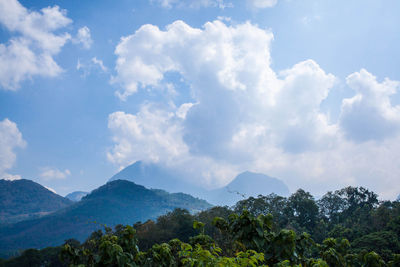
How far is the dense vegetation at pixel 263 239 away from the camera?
266 inches

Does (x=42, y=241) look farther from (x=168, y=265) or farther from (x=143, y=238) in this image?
(x=168, y=265)

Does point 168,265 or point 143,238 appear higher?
point 168,265

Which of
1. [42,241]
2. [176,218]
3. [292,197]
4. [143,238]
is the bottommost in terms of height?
[42,241]

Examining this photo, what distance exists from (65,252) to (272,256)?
21.9 feet

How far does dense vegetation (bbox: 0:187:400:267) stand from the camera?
22.1ft

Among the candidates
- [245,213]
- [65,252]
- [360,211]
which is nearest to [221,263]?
[245,213]

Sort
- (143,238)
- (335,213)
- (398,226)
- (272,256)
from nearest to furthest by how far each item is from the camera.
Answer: (272,256)
(398,226)
(143,238)
(335,213)

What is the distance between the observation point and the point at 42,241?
198625 mm

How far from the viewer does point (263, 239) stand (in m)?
7.12

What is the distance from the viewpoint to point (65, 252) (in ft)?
30.2

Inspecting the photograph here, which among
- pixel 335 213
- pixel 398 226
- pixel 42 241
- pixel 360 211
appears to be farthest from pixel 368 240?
pixel 42 241

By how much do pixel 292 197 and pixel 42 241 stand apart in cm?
19666

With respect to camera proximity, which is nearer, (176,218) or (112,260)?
(112,260)

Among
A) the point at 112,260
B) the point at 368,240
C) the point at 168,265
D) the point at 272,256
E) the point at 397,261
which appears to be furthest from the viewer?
the point at 368,240
